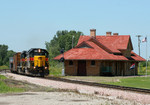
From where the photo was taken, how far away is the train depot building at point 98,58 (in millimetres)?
51006

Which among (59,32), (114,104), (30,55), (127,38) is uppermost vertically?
(59,32)

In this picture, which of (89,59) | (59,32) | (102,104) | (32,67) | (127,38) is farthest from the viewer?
(59,32)

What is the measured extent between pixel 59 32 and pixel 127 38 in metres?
103

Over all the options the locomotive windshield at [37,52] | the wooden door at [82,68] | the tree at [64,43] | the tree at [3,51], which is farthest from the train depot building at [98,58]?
the tree at [3,51]

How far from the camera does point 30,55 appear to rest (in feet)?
139

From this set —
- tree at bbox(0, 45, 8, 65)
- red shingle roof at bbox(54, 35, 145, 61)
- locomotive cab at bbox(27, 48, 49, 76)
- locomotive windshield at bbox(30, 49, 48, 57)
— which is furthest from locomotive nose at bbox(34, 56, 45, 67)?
tree at bbox(0, 45, 8, 65)

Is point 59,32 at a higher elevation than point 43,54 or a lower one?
higher

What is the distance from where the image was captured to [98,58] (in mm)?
49719

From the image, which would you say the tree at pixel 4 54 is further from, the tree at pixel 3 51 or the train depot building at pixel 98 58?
the train depot building at pixel 98 58

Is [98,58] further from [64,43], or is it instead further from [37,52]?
[64,43]

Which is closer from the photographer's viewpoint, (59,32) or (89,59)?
(89,59)

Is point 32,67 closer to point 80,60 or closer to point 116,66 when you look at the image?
point 80,60

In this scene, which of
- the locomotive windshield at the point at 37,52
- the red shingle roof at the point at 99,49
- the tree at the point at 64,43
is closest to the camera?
the locomotive windshield at the point at 37,52

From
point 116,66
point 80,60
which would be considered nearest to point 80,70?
point 80,60
